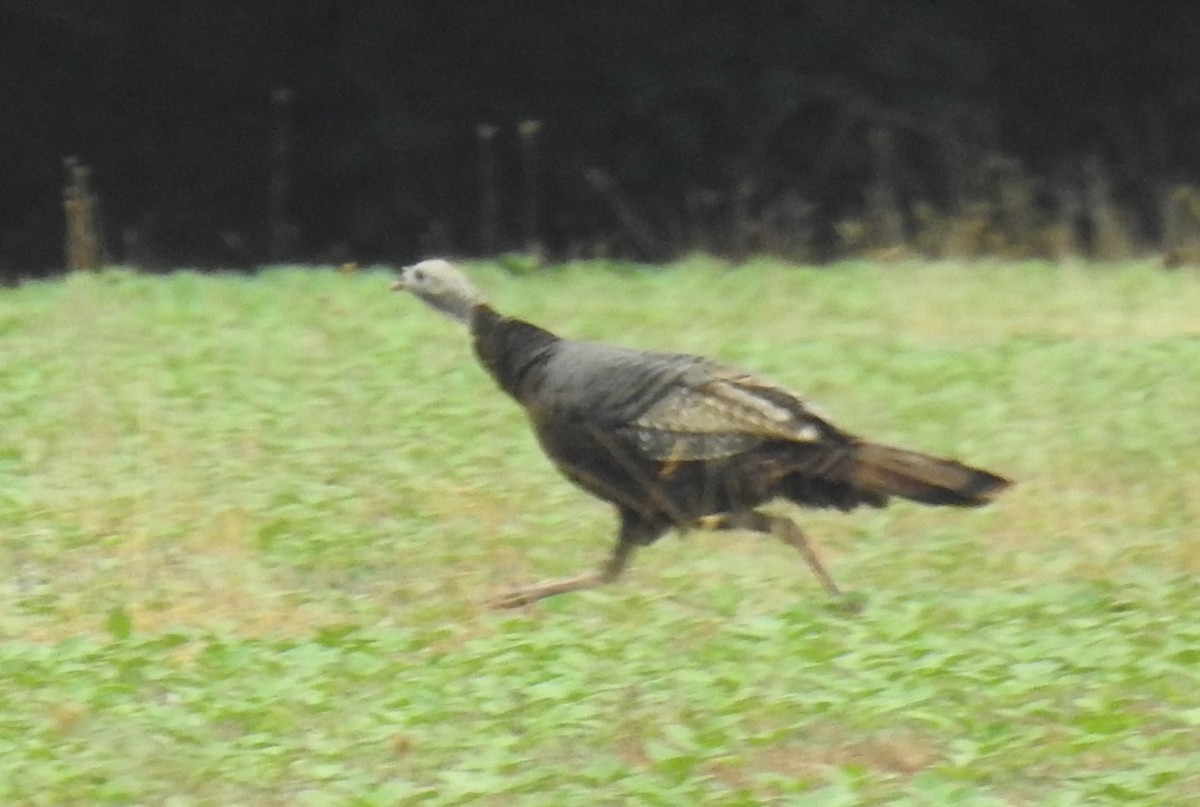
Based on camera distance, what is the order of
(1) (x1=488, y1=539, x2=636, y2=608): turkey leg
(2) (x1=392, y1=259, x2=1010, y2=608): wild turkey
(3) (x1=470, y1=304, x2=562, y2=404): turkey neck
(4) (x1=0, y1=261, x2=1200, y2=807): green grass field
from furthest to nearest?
1. (3) (x1=470, y1=304, x2=562, y2=404): turkey neck
2. (1) (x1=488, y1=539, x2=636, y2=608): turkey leg
3. (2) (x1=392, y1=259, x2=1010, y2=608): wild turkey
4. (4) (x1=0, y1=261, x2=1200, y2=807): green grass field

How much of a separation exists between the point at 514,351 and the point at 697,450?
679 millimetres

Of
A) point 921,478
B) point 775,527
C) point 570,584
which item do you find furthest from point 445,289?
point 921,478

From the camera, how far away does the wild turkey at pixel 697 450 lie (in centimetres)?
735

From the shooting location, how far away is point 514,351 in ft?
25.4

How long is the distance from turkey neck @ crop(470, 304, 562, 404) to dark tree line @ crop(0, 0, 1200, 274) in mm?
12144

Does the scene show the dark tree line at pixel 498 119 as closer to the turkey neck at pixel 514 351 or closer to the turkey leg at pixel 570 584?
the turkey neck at pixel 514 351

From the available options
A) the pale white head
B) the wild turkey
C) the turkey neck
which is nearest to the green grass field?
the wild turkey

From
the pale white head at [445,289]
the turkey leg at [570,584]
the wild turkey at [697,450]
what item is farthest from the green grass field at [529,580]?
the pale white head at [445,289]

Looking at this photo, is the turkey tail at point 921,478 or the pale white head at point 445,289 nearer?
the turkey tail at point 921,478

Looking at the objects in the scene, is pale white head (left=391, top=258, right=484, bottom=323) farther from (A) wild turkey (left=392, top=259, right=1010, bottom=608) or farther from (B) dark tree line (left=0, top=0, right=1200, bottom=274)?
(B) dark tree line (left=0, top=0, right=1200, bottom=274)

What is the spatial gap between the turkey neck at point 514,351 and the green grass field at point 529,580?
0.62 meters

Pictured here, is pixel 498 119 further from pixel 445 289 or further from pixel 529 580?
pixel 529 580

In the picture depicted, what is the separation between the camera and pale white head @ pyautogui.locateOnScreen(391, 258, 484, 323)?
8102 mm

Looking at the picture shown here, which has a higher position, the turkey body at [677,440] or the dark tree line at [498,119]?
the dark tree line at [498,119]
